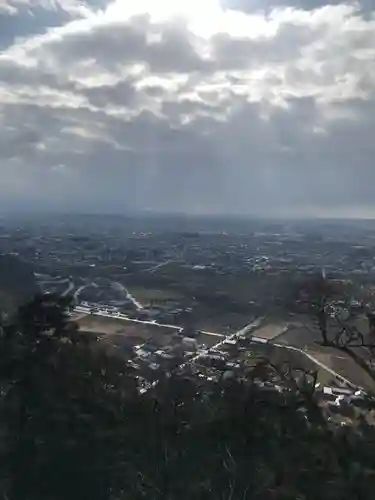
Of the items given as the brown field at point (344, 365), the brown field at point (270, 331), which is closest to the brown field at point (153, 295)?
the brown field at point (270, 331)

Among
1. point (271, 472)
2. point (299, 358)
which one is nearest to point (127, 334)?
point (299, 358)

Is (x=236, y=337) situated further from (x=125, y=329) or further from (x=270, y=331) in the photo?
(x=125, y=329)

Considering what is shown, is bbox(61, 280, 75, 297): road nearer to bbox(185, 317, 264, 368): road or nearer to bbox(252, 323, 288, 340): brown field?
bbox(185, 317, 264, 368): road

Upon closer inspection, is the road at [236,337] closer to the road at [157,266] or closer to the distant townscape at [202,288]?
the distant townscape at [202,288]

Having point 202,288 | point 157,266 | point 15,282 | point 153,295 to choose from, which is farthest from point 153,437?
point 157,266

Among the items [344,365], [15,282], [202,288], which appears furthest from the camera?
[202,288]

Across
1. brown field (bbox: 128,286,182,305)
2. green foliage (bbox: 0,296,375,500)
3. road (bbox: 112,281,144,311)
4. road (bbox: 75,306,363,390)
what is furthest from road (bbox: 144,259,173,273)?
green foliage (bbox: 0,296,375,500)
